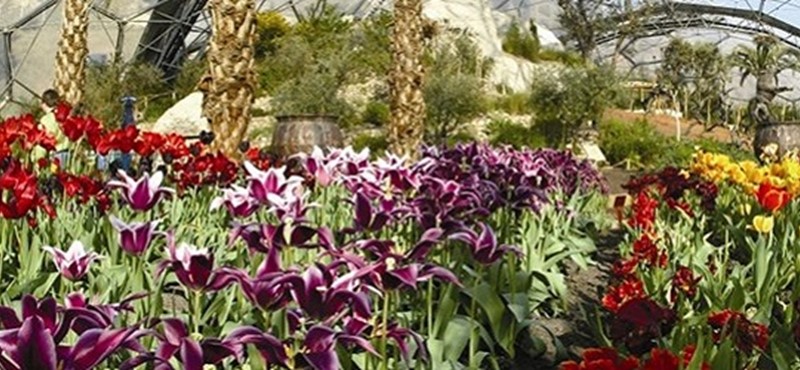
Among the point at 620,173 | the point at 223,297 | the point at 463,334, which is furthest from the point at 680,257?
the point at 620,173

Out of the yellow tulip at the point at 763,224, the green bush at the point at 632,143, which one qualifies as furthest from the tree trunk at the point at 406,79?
the green bush at the point at 632,143

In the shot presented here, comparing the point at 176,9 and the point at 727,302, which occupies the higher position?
the point at 176,9

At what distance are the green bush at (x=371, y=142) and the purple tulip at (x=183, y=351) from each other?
16016 millimetres

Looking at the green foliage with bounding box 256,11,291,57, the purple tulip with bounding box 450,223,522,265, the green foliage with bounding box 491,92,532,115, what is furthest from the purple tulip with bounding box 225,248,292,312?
the green foliage with bounding box 256,11,291,57

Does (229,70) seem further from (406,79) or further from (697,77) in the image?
(697,77)

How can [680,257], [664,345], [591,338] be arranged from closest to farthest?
[664,345] < [591,338] < [680,257]

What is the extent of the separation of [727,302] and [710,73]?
3385 cm

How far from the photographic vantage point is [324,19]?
1130 inches

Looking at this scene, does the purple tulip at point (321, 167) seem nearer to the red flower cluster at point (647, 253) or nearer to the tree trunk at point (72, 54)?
the red flower cluster at point (647, 253)

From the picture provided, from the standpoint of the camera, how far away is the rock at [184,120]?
20953 millimetres

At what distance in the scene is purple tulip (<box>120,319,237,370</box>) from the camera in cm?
118

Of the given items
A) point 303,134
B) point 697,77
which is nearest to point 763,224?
point 303,134

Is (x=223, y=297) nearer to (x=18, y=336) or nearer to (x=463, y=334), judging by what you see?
(x=463, y=334)

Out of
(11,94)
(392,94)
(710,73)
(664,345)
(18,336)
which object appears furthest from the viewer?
(710,73)
